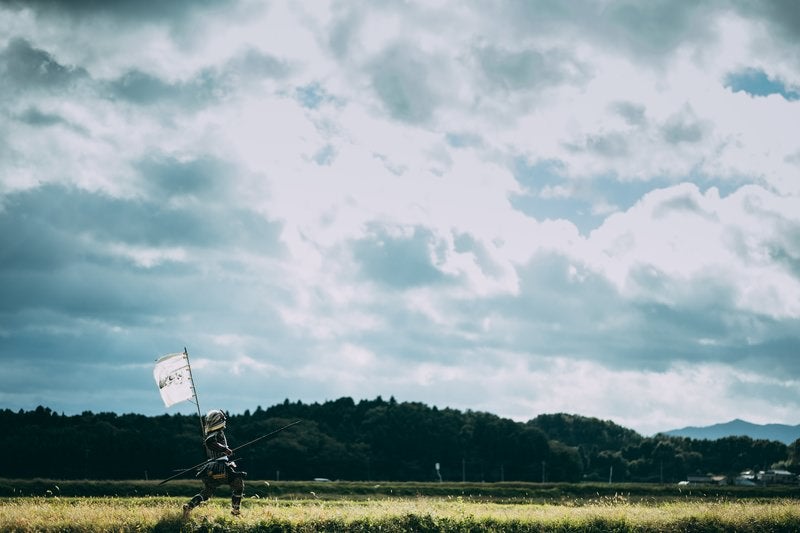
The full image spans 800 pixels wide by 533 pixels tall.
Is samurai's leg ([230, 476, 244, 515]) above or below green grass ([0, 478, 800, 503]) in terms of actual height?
above

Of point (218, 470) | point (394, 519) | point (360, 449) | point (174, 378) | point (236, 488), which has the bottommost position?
point (360, 449)

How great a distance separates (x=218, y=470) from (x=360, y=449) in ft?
369

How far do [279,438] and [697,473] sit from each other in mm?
103642

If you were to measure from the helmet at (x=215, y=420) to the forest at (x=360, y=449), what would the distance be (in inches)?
2761

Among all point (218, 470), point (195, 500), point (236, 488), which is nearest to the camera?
point (195, 500)

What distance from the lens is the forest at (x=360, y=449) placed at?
337 feet

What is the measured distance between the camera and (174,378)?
23.4 meters

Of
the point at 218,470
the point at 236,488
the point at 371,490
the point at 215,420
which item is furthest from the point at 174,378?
the point at 371,490

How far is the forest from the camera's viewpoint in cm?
10281

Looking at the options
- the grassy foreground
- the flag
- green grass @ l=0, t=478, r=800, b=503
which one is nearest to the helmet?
the flag

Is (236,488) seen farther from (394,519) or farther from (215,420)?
(394,519)

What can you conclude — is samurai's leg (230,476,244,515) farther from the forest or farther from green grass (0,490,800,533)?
the forest

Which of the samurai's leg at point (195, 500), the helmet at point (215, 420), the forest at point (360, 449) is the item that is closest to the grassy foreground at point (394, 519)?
the samurai's leg at point (195, 500)

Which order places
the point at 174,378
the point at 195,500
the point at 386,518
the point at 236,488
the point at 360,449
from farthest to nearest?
the point at 360,449 → the point at 174,378 → the point at 386,518 → the point at 236,488 → the point at 195,500
